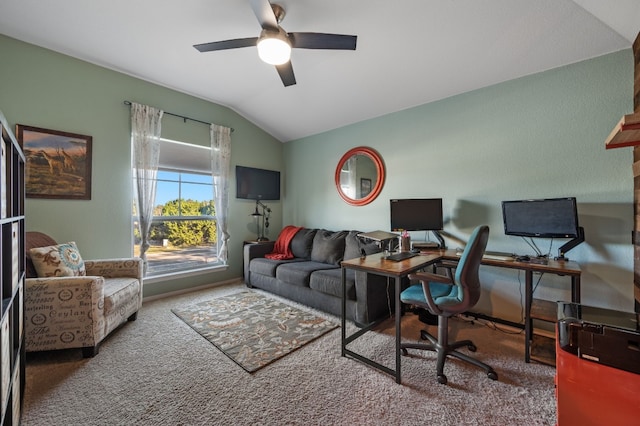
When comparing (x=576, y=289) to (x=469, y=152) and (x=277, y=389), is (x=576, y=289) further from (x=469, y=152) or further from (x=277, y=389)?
(x=277, y=389)

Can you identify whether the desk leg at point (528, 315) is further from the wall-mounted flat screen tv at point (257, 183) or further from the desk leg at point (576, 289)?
the wall-mounted flat screen tv at point (257, 183)

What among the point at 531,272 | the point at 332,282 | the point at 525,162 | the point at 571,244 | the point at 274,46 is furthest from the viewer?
the point at 332,282

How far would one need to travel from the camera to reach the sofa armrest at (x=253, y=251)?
384cm

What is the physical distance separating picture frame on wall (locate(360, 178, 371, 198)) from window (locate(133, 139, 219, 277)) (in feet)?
7.45

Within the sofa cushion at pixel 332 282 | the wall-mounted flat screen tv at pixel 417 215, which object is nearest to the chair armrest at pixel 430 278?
the sofa cushion at pixel 332 282

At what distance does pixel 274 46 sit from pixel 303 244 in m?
2.64

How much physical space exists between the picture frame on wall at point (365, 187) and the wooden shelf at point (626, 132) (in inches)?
99.1

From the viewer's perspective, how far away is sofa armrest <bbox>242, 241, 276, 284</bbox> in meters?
3.84

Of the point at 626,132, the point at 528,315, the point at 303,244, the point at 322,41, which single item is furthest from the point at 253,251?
the point at 626,132

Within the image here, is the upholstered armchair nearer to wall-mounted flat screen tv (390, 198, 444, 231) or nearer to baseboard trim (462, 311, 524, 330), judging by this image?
wall-mounted flat screen tv (390, 198, 444, 231)

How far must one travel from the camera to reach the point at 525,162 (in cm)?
250

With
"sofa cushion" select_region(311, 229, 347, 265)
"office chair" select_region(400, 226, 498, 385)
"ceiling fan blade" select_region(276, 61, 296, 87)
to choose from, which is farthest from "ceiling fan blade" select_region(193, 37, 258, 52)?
"sofa cushion" select_region(311, 229, 347, 265)

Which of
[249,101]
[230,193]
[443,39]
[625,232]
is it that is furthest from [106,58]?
[625,232]

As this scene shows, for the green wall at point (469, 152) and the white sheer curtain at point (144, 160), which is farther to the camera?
the white sheer curtain at point (144, 160)
